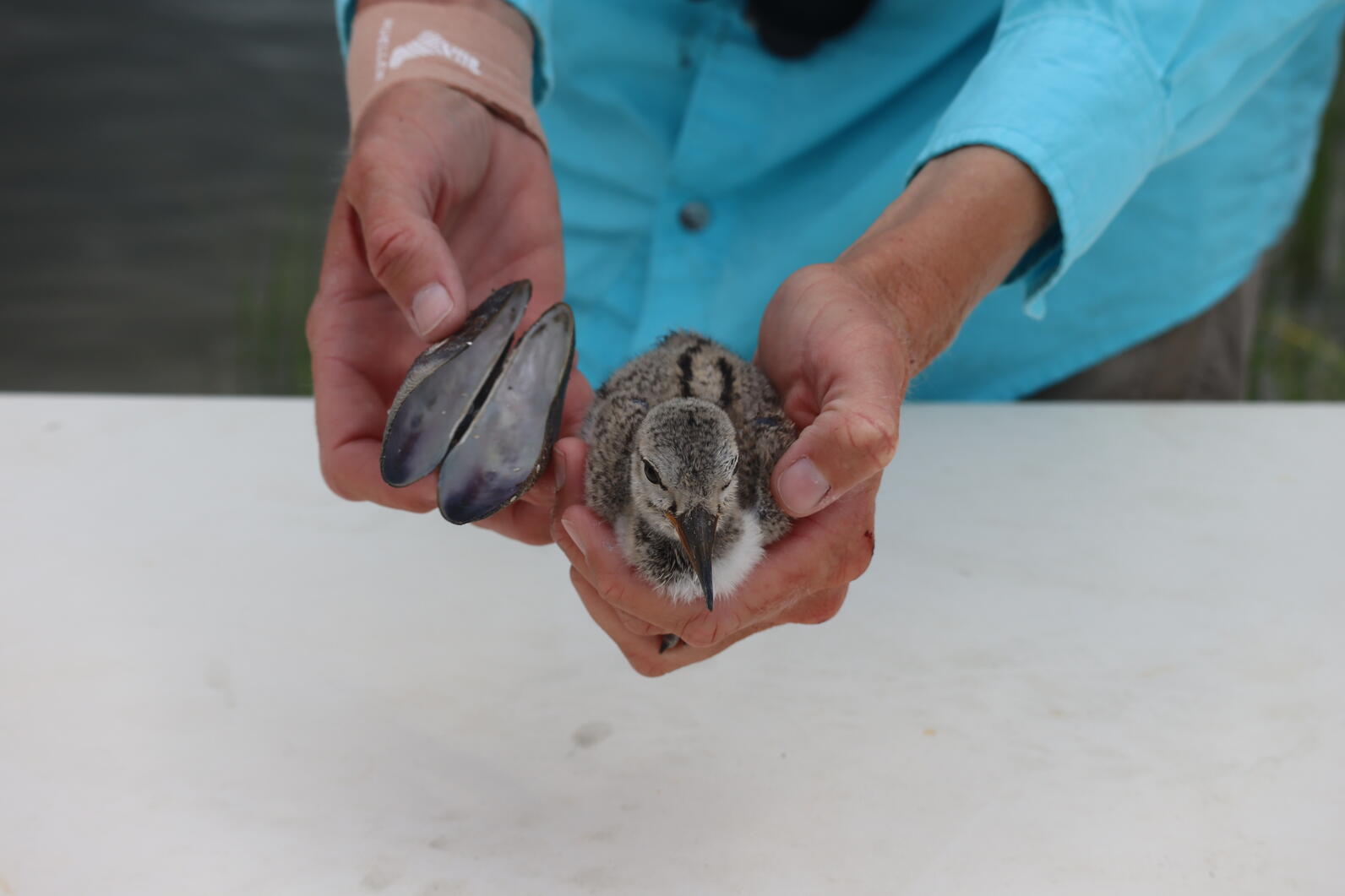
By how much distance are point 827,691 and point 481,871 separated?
1.41 ft

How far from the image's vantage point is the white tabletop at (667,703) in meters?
0.98

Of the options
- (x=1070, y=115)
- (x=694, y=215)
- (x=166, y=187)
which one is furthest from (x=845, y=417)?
(x=166, y=187)

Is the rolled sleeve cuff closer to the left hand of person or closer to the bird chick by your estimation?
the left hand of person

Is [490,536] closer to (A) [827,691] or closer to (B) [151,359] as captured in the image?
(A) [827,691]

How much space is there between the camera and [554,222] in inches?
56.4

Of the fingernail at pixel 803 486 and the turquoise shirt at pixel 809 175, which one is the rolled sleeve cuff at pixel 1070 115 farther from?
the fingernail at pixel 803 486

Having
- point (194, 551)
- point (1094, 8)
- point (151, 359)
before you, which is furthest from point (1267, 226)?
point (151, 359)

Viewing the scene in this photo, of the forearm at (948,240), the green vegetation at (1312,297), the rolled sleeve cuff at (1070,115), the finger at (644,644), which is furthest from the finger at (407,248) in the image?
the green vegetation at (1312,297)

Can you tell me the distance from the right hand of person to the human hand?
0.15m

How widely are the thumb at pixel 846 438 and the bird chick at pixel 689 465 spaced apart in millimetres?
83

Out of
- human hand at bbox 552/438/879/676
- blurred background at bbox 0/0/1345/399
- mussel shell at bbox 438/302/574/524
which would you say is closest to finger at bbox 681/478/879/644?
human hand at bbox 552/438/879/676

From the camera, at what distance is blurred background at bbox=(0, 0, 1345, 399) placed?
12.5ft

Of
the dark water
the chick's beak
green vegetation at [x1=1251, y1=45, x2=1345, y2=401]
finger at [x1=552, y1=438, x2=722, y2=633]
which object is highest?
the chick's beak

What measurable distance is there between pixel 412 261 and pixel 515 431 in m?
0.20
